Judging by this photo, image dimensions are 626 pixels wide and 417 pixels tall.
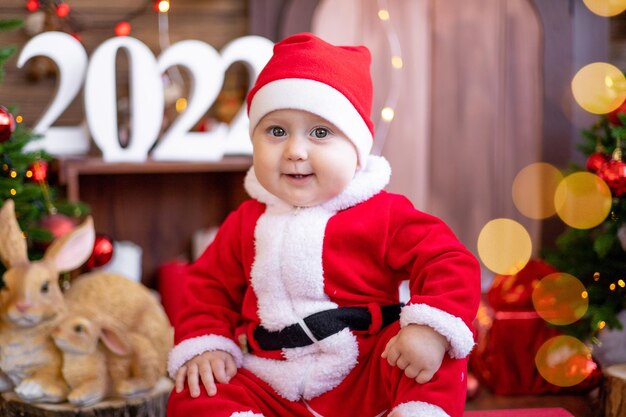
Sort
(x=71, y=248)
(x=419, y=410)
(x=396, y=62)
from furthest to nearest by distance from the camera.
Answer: (x=396, y=62)
(x=71, y=248)
(x=419, y=410)

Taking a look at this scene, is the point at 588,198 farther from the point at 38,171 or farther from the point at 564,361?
the point at 38,171

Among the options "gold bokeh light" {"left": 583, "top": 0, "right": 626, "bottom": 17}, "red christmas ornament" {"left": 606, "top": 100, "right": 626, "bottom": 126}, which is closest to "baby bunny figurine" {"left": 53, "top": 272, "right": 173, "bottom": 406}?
"red christmas ornament" {"left": 606, "top": 100, "right": 626, "bottom": 126}

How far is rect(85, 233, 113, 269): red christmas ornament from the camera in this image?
7.29 feet

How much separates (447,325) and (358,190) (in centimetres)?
35

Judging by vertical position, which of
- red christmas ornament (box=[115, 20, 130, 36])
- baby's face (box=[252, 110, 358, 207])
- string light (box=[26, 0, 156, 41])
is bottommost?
baby's face (box=[252, 110, 358, 207])

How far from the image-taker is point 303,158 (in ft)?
4.69

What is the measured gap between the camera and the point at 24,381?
177 cm

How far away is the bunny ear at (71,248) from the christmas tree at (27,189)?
265 mm

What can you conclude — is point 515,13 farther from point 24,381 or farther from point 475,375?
point 24,381

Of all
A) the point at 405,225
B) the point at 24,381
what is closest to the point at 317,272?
the point at 405,225

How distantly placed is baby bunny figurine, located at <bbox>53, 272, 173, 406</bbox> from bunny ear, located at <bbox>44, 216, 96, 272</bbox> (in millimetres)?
139

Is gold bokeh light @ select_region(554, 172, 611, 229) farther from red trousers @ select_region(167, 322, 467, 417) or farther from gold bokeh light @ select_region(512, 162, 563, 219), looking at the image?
red trousers @ select_region(167, 322, 467, 417)

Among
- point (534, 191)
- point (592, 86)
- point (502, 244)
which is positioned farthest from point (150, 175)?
point (592, 86)

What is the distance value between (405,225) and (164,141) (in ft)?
4.42
